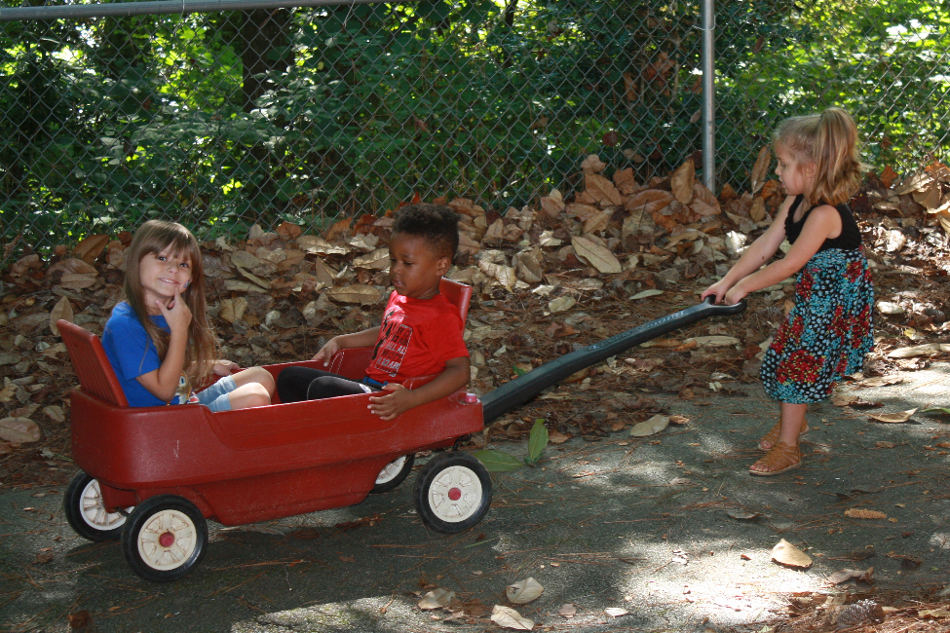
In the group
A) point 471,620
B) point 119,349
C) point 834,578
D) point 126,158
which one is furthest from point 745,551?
point 126,158

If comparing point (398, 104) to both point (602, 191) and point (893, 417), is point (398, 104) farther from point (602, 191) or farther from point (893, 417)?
point (893, 417)

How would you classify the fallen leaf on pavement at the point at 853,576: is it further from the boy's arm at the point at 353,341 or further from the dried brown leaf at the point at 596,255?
the dried brown leaf at the point at 596,255

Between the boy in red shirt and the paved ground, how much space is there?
51 cm

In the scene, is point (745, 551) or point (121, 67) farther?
point (121, 67)

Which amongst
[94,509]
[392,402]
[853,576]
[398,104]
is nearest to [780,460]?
[853,576]

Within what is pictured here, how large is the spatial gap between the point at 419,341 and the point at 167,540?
1.06 meters

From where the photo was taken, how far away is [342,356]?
344cm

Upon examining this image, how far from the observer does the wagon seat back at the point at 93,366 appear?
256 cm

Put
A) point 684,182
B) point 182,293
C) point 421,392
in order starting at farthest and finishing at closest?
point 684,182, point 182,293, point 421,392

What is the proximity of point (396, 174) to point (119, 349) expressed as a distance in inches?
132

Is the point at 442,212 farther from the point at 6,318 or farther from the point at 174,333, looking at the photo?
the point at 6,318

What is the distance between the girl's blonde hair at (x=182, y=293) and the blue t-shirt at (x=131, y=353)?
1.2 inches

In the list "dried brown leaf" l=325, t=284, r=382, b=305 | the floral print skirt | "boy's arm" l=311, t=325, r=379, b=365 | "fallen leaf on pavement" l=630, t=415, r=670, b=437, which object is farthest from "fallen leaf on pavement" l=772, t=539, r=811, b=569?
"dried brown leaf" l=325, t=284, r=382, b=305

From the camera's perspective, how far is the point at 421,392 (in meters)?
2.89
